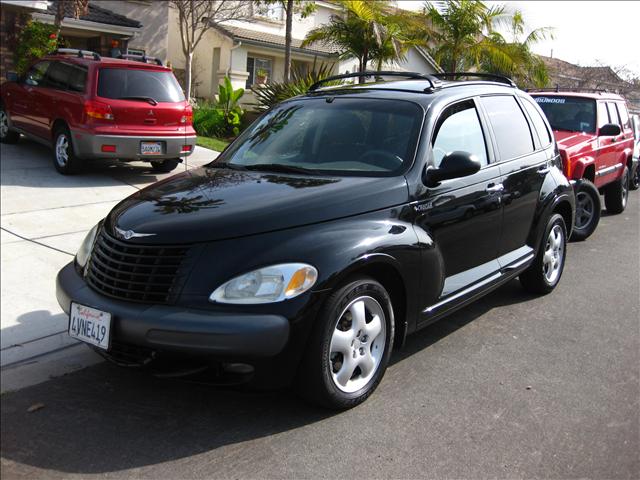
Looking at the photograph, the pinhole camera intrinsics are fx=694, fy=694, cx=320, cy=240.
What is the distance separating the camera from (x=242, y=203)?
3.82 meters

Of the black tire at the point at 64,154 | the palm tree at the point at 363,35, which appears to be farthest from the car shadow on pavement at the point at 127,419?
the palm tree at the point at 363,35

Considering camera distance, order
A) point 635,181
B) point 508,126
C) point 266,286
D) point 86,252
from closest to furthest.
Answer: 1. point 266,286
2. point 86,252
3. point 508,126
4. point 635,181

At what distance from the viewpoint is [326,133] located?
4.73 metres

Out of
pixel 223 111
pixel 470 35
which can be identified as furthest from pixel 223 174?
pixel 470 35

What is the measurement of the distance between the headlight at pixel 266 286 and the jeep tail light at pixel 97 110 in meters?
6.90

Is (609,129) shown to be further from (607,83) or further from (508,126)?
(508,126)

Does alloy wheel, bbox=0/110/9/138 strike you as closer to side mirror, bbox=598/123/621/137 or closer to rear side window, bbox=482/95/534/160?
rear side window, bbox=482/95/534/160

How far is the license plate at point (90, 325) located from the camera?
3523mm

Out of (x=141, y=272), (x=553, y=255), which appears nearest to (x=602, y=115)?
(x=553, y=255)

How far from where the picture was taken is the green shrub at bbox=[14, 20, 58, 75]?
14952 mm

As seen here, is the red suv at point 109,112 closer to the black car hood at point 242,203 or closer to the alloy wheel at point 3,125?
the alloy wheel at point 3,125

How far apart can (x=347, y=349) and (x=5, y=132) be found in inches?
405

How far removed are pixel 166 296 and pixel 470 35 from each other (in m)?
17.7

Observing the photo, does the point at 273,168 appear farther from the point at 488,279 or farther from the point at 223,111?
the point at 223,111
